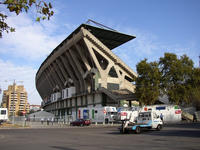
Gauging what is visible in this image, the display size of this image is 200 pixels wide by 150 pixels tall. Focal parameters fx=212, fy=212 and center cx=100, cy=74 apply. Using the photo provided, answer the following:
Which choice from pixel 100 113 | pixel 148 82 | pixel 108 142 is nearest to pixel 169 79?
pixel 148 82

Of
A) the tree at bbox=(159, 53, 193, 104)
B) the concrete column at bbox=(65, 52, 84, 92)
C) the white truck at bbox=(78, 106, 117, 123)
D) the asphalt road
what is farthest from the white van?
the concrete column at bbox=(65, 52, 84, 92)

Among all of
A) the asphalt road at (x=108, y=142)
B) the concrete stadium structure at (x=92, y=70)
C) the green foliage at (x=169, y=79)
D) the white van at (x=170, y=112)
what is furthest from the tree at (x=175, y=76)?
the asphalt road at (x=108, y=142)

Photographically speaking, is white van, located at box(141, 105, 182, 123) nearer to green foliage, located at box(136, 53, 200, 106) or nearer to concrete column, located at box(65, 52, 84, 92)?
green foliage, located at box(136, 53, 200, 106)

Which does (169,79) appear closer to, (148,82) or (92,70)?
(148,82)

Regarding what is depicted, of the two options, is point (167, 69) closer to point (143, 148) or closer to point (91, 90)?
point (91, 90)

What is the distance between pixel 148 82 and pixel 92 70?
17691 millimetres

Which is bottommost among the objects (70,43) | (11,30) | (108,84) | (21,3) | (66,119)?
(66,119)

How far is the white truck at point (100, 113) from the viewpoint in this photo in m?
37.1

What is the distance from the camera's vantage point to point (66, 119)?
4759 cm

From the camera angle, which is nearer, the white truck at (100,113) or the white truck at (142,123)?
the white truck at (142,123)

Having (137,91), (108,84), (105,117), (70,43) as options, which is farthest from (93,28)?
(105,117)

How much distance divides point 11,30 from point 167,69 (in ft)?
123

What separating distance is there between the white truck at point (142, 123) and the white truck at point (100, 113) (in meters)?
16.9

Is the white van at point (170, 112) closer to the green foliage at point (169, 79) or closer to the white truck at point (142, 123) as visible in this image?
the green foliage at point (169, 79)
